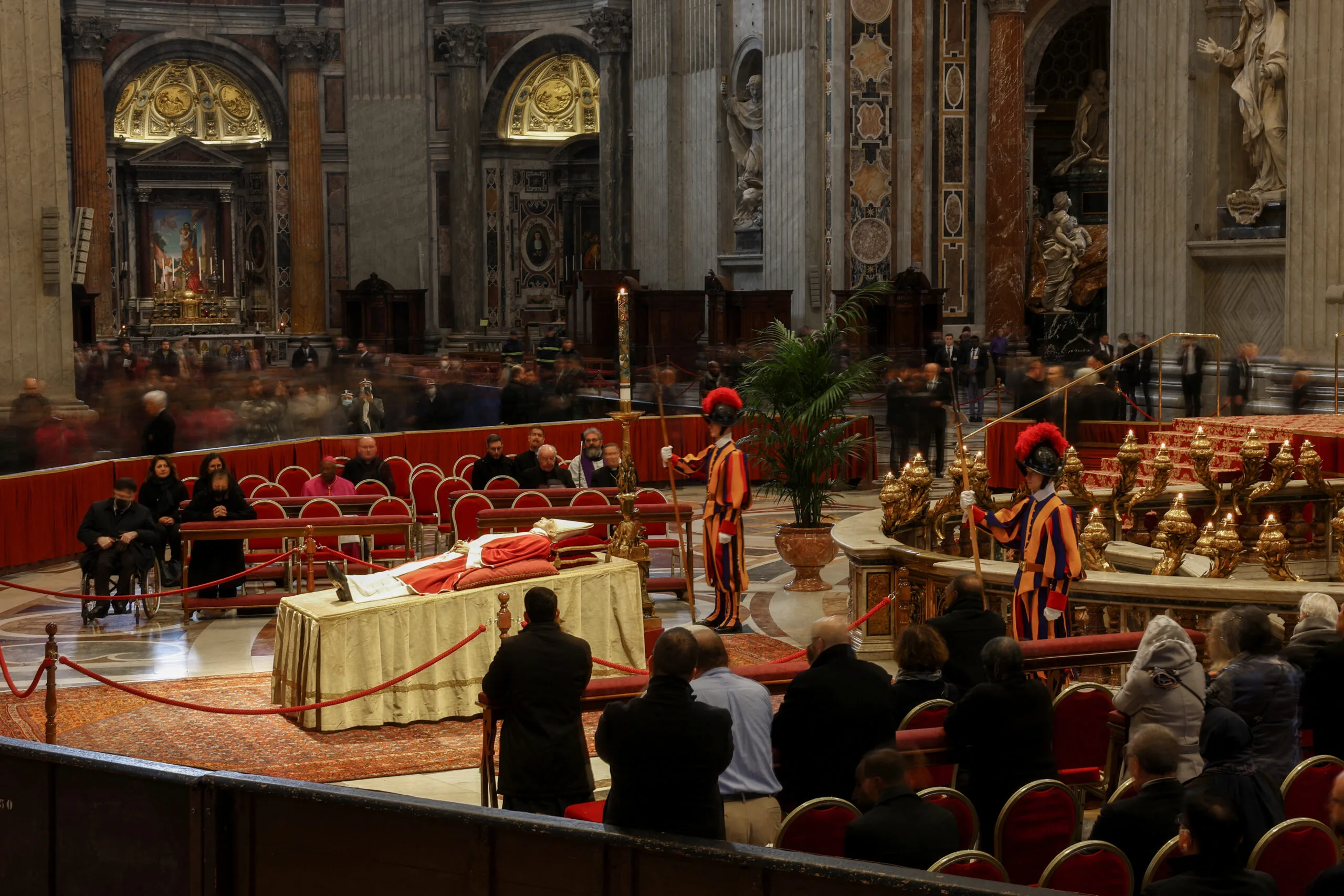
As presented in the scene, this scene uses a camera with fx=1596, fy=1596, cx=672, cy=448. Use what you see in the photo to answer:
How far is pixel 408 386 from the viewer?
19.7 metres

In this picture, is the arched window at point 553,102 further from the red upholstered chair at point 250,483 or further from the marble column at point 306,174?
the red upholstered chair at point 250,483

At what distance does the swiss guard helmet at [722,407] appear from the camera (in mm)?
11086

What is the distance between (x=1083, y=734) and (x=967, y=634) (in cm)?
65

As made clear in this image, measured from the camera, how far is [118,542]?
12.1 m

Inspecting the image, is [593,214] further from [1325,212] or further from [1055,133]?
[1325,212]

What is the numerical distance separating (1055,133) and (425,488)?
1860cm

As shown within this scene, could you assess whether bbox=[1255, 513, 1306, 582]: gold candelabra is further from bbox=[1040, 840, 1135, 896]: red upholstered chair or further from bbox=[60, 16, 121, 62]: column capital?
bbox=[60, 16, 121, 62]: column capital

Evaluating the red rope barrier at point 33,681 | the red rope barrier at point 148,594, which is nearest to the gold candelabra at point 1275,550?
the red rope barrier at point 148,594

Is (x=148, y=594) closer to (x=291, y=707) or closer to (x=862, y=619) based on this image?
(x=291, y=707)

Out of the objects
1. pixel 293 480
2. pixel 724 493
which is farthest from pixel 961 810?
pixel 293 480

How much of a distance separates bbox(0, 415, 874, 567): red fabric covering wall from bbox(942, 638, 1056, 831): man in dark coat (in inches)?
343

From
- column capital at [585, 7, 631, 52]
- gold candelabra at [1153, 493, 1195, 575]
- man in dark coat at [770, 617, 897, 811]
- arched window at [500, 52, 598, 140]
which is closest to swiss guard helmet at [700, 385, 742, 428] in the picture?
gold candelabra at [1153, 493, 1195, 575]

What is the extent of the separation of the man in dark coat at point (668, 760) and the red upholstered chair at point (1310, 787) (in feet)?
6.36

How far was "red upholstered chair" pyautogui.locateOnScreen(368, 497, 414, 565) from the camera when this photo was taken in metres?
12.9
